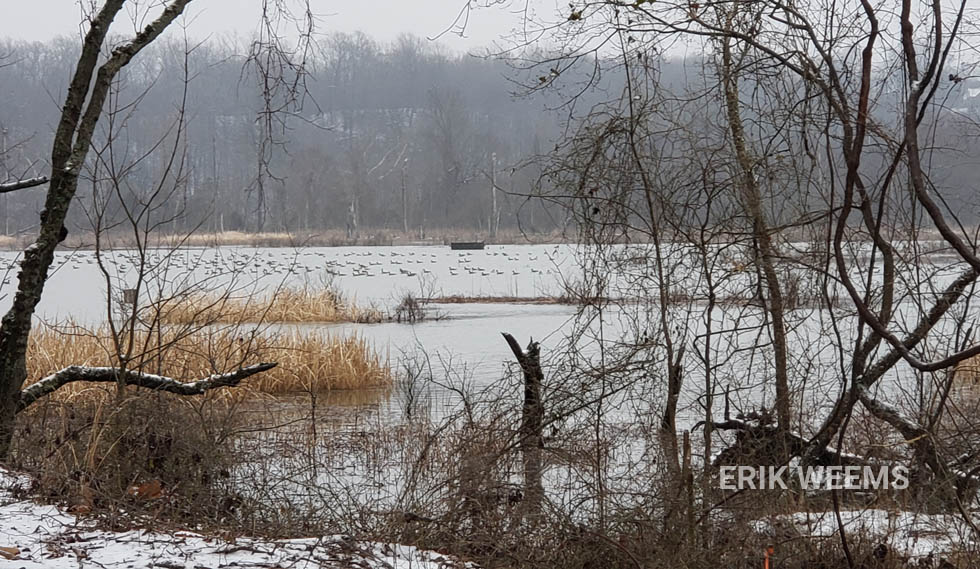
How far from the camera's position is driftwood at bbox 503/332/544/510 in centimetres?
534

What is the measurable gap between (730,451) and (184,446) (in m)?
3.37

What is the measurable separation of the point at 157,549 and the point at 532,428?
2772 millimetres

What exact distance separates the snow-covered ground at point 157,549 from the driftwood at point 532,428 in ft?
4.48

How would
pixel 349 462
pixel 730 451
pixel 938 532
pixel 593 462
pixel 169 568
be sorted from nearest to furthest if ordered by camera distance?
pixel 169 568 → pixel 938 532 → pixel 593 462 → pixel 730 451 → pixel 349 462

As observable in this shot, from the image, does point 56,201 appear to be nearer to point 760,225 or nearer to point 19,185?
point 19,185

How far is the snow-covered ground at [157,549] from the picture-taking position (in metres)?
3.29

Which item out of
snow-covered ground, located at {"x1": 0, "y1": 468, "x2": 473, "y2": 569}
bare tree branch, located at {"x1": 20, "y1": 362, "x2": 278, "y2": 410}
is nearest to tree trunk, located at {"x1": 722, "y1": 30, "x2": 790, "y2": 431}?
snow-covered ground, located at {"x1": 0, "y1": 468, "x2": 473, "y2": 569}

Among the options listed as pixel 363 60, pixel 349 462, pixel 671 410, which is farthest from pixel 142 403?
pixel 363 60

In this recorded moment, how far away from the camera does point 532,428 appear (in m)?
5.81

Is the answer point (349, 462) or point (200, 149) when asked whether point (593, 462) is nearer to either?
point (349, 462)

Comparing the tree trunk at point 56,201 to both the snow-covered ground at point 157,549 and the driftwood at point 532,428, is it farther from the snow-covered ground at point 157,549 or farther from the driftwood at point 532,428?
the driftwood at point 532,428

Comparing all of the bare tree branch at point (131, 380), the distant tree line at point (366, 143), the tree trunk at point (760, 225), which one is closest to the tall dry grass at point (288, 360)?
the bare tree branch at point (131, 380)

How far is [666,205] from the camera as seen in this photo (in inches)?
186

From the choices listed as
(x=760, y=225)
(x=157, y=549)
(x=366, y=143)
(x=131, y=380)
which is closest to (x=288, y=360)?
(x=131, y=380)
